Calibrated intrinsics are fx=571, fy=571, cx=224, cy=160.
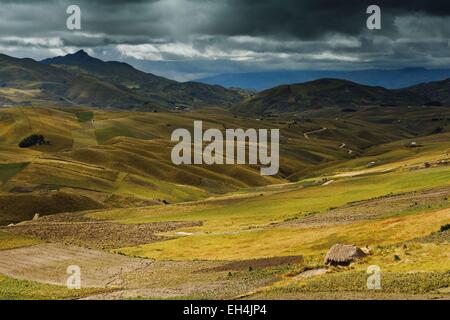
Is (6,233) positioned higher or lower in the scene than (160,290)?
lower

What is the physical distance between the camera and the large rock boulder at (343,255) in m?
61.2

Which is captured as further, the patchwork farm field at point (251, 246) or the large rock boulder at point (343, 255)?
the large rock boulder at point (343, 255)

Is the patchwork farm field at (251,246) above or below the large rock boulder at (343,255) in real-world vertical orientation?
below

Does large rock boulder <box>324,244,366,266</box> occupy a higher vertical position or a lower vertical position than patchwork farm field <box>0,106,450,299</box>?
higher

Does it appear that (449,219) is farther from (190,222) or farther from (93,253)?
(190,222)

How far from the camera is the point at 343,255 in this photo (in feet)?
203

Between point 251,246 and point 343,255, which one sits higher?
point 343,255

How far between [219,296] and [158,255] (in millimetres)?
40246

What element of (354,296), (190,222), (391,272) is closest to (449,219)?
(391,272)

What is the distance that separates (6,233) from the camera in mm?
107625

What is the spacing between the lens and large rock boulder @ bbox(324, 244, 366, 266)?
61.2 meters

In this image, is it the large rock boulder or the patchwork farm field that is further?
the large rock boulder
